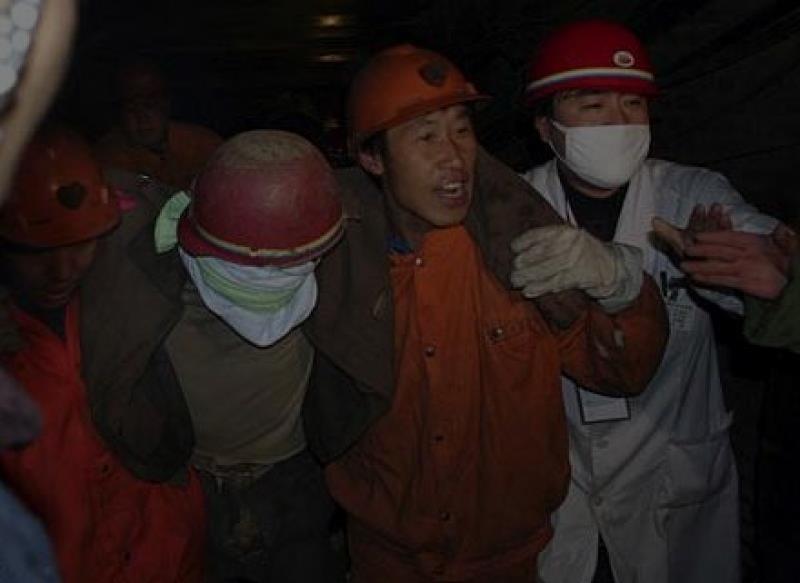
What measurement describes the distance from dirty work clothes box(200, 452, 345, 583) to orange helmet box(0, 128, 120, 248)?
99 cm

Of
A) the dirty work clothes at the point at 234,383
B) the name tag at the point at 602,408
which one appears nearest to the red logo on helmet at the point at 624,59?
the name tag at the point at 602,408

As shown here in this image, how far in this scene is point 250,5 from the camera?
828 centimetres

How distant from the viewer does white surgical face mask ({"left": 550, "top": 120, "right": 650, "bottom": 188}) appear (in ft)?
11.1

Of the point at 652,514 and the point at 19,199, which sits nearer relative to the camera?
the point at 19,199

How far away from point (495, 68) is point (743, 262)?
427cm

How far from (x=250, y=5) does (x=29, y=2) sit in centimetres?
774

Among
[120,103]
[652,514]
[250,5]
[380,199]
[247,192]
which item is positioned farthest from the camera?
[250,5]

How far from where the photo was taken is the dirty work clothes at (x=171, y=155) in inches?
225

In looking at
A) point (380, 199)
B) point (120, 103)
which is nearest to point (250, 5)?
point (120, 103)

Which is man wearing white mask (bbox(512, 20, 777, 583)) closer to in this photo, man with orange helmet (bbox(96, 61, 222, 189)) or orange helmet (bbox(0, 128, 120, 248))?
orange helmet (bbox(0, 128, 120, 248))

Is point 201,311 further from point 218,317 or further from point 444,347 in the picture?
point 444,347

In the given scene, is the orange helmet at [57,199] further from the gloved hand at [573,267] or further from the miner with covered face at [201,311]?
the gloved hand at [573,267]

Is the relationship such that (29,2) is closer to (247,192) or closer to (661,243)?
(247,192)

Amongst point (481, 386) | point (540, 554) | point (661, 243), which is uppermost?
point (661, 243)
